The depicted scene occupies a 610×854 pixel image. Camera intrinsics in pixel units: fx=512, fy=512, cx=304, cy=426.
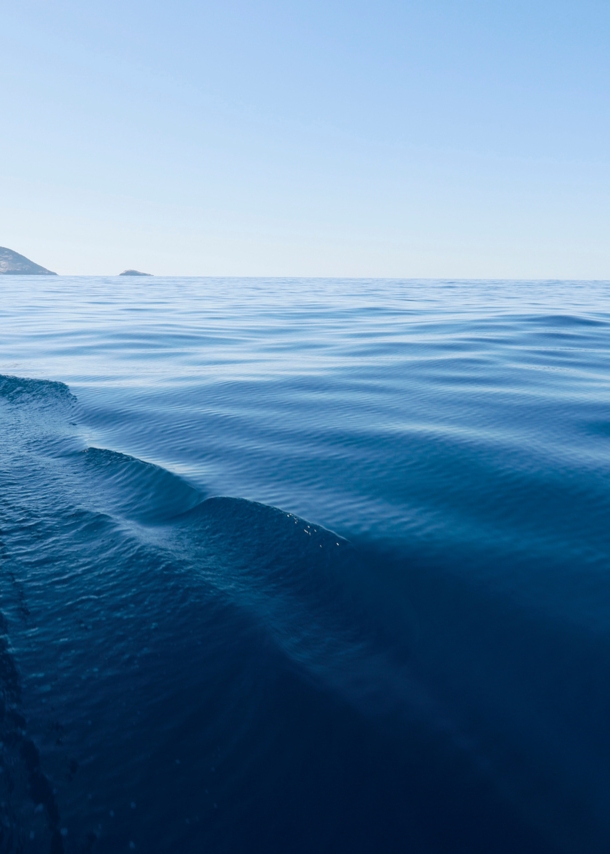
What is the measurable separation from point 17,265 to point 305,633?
181053 mm

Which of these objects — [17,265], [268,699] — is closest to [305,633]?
[268,699]

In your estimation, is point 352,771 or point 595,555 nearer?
point 352,771

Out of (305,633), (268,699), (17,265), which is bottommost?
(268,699)

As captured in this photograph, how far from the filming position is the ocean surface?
2.64 metres

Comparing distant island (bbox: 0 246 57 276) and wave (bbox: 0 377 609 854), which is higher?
distant island (bbox: 0 246 57 276)

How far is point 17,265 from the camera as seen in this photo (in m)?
154

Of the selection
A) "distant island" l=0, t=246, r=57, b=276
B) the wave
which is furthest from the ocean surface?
"distant island" l=0, t=246, r=57, b=276

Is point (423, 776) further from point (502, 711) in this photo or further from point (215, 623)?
point (215, 623)

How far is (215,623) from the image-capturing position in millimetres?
3771

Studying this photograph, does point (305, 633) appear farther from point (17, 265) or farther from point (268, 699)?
point (17, 265)

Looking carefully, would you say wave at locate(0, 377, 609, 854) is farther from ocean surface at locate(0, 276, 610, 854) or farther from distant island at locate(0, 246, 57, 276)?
distant island at locate(0, 246, 57, 276)

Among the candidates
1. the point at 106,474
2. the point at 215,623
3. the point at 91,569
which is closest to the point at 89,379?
the point at 106,474

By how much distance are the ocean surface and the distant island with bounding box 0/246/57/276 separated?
155423mm

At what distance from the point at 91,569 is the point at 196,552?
88 centimetres
